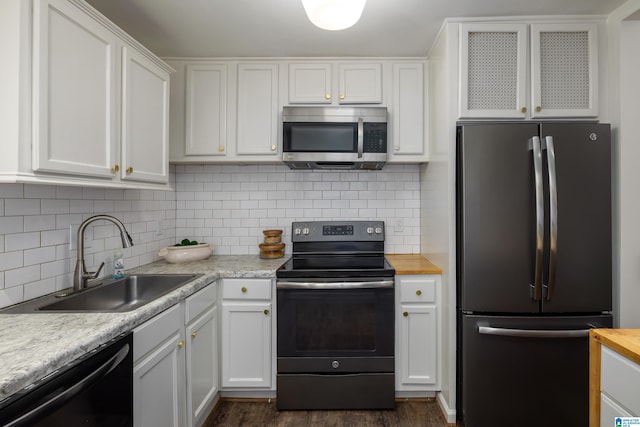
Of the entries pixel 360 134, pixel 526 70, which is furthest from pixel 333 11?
pixel 526 70

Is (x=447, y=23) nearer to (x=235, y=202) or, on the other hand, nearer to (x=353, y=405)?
(x=235, y=202)

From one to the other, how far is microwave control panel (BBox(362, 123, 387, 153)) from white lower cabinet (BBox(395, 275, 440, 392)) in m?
0.91

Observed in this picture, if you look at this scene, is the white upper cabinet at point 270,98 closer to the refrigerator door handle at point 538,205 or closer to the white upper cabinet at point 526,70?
the white upper cabinet at point 526,70

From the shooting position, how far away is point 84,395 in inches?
40.2

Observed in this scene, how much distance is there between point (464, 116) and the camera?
6.35 feet

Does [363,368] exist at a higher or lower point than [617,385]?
lower

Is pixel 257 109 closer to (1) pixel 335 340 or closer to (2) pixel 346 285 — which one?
(2) pixel 346 285

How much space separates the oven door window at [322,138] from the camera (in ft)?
7.50

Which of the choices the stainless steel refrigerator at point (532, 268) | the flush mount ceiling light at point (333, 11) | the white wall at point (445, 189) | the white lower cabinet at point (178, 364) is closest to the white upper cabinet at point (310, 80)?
the white wall at point (445, 189)

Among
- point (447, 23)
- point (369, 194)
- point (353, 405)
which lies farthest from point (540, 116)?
point (353, 405)

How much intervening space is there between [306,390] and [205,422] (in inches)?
25.2

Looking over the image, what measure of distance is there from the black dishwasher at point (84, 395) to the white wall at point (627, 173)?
250 cm

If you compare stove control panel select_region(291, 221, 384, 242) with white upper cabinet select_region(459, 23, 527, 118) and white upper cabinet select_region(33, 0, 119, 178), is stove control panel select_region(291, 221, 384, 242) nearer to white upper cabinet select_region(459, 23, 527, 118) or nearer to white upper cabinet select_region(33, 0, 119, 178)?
white upper cabinet select_region(459, 23, 527, 118)

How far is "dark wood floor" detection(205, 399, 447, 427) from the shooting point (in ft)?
6.54
